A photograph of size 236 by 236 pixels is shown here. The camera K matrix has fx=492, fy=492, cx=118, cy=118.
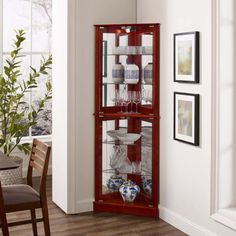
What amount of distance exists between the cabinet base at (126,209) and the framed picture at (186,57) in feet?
4.14

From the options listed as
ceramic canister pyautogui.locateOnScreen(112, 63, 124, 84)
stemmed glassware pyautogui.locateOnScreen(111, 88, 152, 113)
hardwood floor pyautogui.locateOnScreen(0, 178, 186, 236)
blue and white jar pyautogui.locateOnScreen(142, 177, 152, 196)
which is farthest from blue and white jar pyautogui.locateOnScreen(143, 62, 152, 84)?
hardwood floor pyautogui.locateOnScreen(0, 178, 186, 236)

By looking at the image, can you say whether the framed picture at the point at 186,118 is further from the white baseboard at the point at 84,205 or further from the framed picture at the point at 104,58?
the white baseboard at the point at 84,205

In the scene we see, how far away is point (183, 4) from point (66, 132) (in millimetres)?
1612

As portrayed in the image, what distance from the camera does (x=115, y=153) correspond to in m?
4.80

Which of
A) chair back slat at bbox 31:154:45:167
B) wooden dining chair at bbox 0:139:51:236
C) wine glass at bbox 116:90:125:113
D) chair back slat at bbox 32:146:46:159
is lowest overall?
wooden dining chair at bbox 0:139:51:236

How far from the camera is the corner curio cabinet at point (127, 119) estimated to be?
4.61 m

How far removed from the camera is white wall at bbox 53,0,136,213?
462 centimetres

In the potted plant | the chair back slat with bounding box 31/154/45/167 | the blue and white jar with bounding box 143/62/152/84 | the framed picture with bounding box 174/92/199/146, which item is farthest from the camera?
the potted plant

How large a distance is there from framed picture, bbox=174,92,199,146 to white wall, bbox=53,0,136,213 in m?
0.90

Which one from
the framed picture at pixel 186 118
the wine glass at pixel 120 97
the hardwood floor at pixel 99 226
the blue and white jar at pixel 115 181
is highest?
the wine glass at pixel 120 97

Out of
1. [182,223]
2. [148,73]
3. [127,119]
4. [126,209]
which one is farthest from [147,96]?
[182,223]

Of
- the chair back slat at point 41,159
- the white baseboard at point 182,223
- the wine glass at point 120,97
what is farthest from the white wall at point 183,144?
the chair back slat at point 41,159

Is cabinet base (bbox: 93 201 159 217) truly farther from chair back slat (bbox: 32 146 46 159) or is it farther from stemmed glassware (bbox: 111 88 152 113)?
chair back slat (bbox: 32 146 46 159)

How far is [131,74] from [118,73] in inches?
5.1
